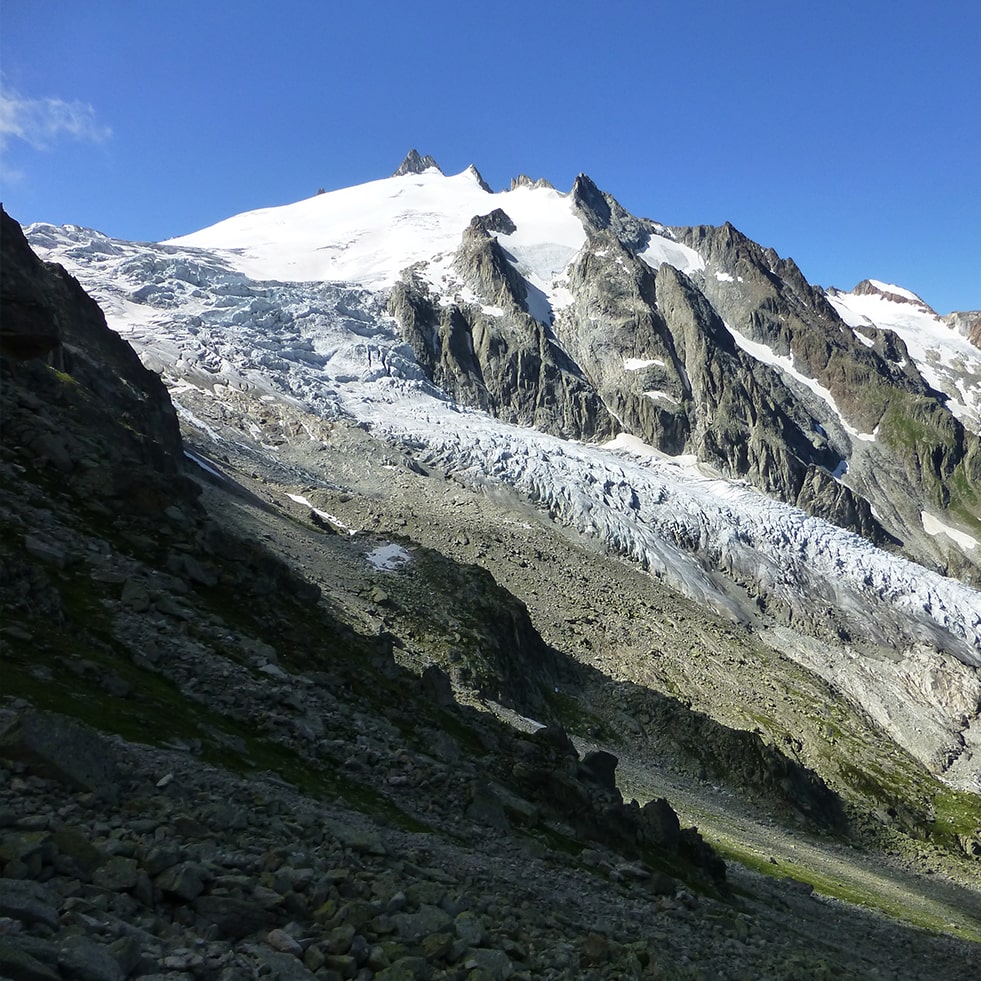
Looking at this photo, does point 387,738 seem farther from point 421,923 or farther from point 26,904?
point 26,904

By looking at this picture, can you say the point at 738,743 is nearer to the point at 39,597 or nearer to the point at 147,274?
the point at 39,597

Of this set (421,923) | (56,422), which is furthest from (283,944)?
(56,422)

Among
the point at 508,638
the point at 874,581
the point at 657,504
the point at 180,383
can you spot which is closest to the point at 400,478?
the point at 180,383

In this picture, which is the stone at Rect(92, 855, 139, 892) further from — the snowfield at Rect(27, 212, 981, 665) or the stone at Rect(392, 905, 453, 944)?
the snowfield at Rect(27, 212, 981, 665)

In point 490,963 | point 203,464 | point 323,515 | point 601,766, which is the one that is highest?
point 203,464

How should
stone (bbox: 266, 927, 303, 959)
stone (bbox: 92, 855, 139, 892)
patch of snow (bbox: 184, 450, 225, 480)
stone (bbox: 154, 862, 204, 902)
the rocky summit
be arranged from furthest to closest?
patch of snow (bbox: 184, 450, 225, 480) → the rocky summit → stone (bbox: 154, 862, 204, 902) → stone (bbox: 266, 927, 303, 959) → stone (bbox: 92, 855, 139, 892)

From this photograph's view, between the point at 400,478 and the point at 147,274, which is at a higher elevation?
the point at 147,274

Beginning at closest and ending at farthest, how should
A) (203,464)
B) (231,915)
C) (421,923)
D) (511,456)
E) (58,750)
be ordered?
1. (231,915)
2. (421,923)
3. (58,750)
4. (203,464)
5. (511,456)

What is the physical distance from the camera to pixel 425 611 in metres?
57.4

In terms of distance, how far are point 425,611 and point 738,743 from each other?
1215 inches

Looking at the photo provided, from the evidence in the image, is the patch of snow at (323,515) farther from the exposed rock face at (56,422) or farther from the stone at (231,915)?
the stone at (231,915)

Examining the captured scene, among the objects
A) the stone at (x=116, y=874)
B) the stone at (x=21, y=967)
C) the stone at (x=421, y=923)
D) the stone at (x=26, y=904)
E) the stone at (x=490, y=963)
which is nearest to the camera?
the stone at (x=21, y=967)

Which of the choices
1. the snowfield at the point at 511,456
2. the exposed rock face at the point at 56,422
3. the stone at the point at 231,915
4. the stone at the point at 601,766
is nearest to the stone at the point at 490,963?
the stone at the point at 231,915

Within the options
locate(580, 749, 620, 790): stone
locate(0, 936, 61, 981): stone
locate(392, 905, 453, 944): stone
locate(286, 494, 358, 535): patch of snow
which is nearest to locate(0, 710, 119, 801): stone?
locate(392, 905, 453, 944): stone
